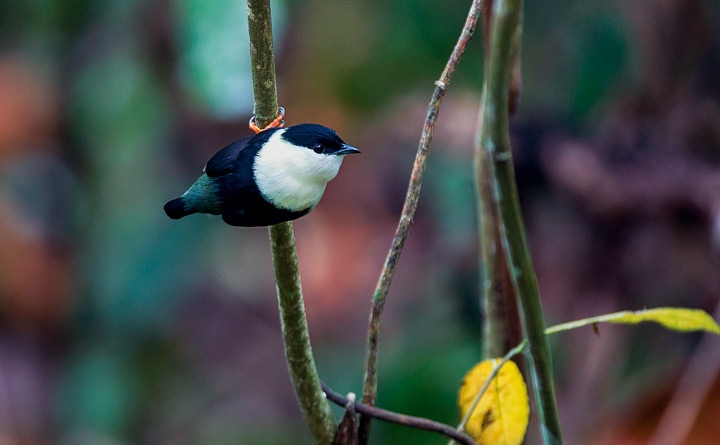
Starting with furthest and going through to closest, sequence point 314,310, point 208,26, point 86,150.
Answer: point 314,310, point 86,150, point 208,26

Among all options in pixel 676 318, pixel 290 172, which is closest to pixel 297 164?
pixel 290 172

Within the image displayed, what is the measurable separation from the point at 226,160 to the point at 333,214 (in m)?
2.98

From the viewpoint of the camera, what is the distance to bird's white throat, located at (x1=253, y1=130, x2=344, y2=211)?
4.56ft

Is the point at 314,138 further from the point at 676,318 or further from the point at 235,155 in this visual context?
the point at 676,318

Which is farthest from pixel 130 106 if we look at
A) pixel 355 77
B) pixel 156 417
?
pixel 156 417

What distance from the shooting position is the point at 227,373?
4.59 meters

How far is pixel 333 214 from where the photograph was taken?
14.6 feet

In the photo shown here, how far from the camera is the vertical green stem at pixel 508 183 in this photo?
932 millimetres

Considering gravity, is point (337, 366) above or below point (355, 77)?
below

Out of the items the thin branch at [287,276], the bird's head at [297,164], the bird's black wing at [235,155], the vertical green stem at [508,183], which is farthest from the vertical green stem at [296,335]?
the vertical green stem at [508,183]

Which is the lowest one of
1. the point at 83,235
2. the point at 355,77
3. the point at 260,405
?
the point at 260,405

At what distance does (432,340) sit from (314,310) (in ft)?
3.26

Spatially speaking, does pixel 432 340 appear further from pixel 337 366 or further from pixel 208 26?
pixel 208 26

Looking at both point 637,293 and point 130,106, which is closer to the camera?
point 637,293
